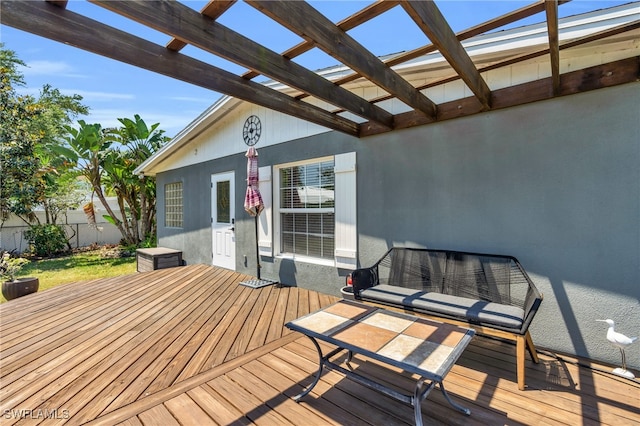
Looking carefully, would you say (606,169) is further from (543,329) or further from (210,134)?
(210,134)

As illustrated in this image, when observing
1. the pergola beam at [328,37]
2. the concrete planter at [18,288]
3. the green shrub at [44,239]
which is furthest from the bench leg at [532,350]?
the green shrub at [44,239]

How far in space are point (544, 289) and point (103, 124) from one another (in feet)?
41.2

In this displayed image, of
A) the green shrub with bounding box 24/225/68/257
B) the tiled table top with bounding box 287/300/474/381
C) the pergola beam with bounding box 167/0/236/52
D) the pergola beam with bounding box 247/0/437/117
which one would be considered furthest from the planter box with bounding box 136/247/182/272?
the pergola beam with bounding box 247/0/437/117

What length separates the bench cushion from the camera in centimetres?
232

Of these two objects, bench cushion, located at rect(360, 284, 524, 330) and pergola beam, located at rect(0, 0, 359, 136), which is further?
bench cushion, located at rect(360, 284, 524, 330)

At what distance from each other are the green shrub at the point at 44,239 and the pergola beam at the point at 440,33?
13.0 meters

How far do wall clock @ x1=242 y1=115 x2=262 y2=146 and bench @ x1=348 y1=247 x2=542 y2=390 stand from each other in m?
3.61

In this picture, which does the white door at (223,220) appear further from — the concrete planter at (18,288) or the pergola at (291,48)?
the pergola at (291,48)

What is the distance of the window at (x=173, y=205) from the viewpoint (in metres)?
8.20

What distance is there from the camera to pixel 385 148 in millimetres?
3867

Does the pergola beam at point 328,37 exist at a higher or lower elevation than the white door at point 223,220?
higher

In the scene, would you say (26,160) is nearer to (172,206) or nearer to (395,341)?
(172,206)

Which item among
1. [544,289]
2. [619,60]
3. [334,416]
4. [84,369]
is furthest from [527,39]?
[84,369]

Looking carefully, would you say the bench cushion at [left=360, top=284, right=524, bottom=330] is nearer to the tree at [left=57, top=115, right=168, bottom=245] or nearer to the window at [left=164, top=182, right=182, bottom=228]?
the window at [left=164, top=182, right=182, bottom=228]
